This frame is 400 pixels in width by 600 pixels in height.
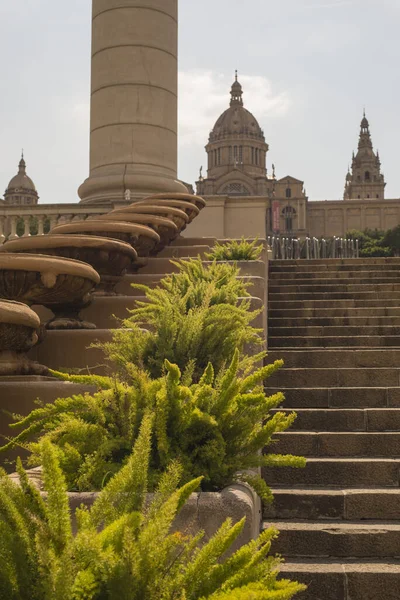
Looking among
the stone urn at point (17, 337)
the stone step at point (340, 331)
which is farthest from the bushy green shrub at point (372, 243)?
the stone urn at point (17, 337)

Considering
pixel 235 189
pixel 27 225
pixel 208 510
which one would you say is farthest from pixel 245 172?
pixel 208 510

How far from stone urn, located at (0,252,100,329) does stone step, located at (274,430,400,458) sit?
2460mm

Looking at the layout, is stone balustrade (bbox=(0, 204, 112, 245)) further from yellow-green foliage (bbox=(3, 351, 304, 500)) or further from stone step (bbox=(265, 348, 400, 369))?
yellow-green foliage (bbox=(3, 351, 304, 500))

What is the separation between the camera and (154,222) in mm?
12016

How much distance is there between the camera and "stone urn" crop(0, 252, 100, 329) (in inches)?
299

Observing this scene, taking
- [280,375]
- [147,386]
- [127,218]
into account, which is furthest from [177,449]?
[127,218]

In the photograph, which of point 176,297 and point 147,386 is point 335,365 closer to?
point 176,297

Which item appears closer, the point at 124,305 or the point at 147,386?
the point at 147,386

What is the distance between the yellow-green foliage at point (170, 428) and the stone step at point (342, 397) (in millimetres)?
3137

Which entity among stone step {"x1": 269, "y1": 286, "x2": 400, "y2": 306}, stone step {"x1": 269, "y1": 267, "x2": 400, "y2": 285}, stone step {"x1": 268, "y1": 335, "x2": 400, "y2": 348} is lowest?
stone step {"x1": 268, "y1": 335, "x2": 400, "y2": 348}

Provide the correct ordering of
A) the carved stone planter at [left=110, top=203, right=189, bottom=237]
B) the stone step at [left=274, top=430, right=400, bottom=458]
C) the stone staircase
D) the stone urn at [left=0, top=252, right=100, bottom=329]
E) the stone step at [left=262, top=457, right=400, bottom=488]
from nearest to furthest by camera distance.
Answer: the stone staircase
the stone step at [left=262, top=457, right=400, bottom=488]
the stone step at [left=274, top=430, right=400, bottom=458]
the stone urn at [left=0, top=252, right=100, bottom=329]
the carved stone planter at [left=110, top=203, right=189, bottom=237]

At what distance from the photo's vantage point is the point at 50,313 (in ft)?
30.1

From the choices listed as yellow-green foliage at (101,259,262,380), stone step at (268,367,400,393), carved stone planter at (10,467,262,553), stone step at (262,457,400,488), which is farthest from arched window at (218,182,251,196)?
carved stone planter at (10,467,262,553)

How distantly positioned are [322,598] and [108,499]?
2.35 meters
